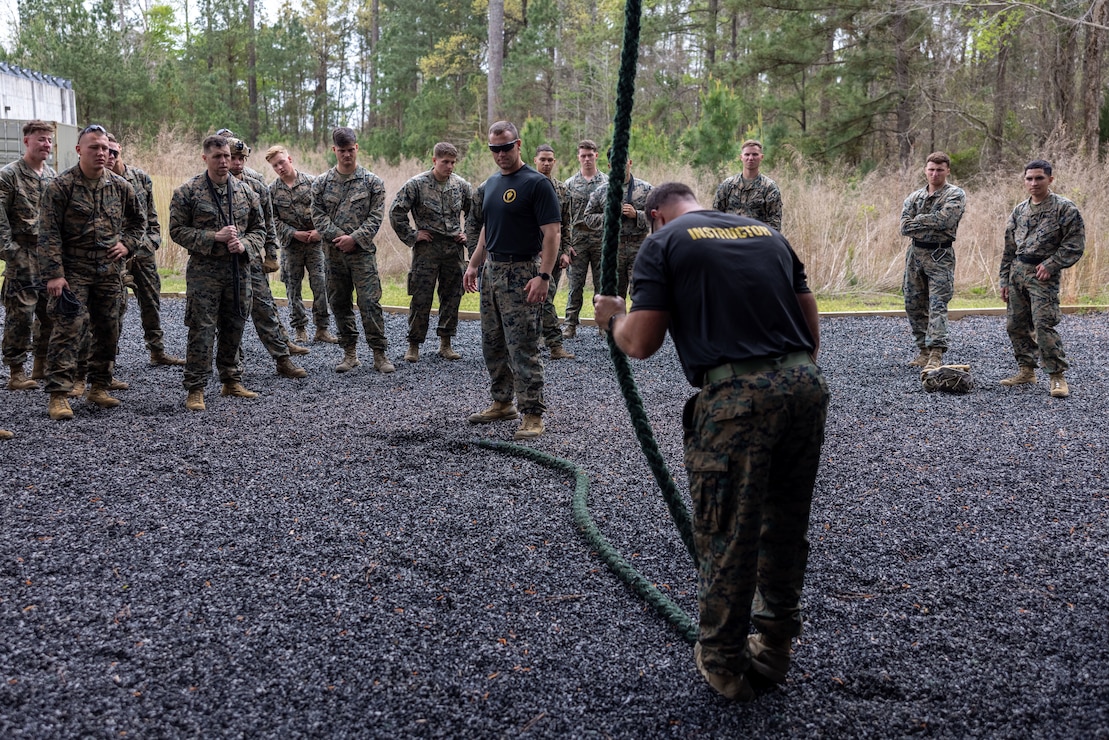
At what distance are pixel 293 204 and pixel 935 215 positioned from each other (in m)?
6.44

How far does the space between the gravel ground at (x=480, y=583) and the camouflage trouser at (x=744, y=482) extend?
36cm

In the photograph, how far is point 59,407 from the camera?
655 cm

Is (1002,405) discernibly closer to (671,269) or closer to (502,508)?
(502,508)

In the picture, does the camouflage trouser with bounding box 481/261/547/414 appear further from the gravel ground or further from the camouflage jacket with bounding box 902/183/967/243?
the camouflage jacket with bounding box 902/183/967/243

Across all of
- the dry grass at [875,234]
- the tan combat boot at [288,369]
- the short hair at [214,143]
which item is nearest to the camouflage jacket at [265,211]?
the short hair at [214,143]

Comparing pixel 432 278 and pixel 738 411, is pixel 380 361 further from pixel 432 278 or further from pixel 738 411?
pixel 738 411

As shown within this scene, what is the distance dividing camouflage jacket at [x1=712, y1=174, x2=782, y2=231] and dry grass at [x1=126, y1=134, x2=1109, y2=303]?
4.98 meters

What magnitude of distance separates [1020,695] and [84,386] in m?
7.25

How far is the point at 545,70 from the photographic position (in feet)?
95.1

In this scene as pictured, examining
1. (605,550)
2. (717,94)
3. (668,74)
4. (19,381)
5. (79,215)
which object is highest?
(668,74)

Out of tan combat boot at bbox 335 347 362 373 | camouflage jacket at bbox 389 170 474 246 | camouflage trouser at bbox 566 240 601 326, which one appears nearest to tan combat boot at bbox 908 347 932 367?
camouflage trouser at bbox 566 240 601 326

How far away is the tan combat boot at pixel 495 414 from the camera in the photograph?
6.62 m

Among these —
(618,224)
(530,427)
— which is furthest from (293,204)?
(618,224)

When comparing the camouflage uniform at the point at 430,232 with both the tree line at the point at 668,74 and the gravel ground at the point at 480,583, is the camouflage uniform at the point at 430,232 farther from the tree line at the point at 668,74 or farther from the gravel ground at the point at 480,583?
the tree line at the point at 668,74
